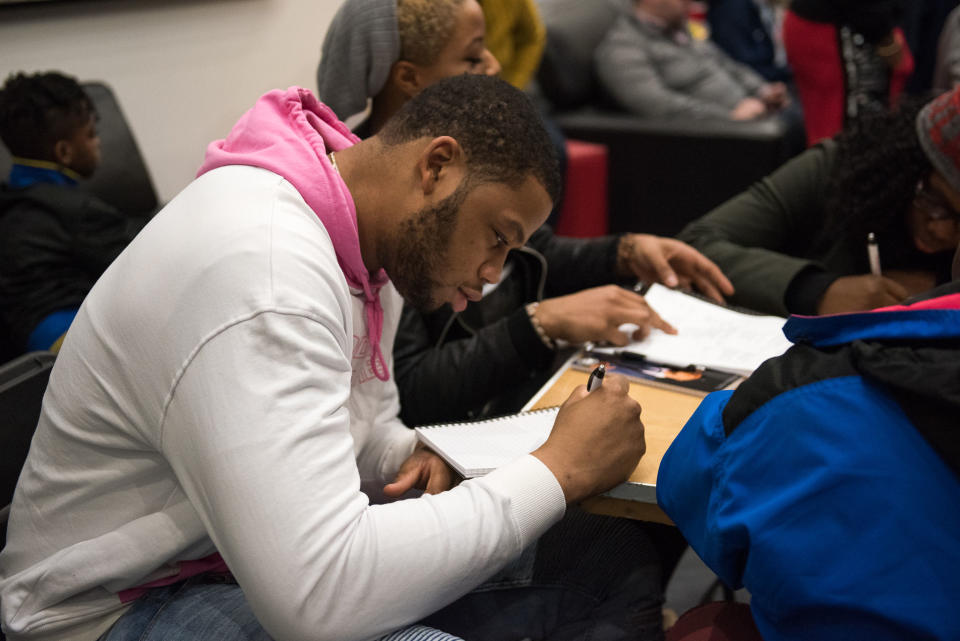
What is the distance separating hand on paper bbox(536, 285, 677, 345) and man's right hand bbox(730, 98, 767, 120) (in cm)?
278

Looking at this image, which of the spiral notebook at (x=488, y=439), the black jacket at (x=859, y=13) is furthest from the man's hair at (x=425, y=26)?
the black jacket at (x=859, y=13)

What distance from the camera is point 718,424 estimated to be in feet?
3.02

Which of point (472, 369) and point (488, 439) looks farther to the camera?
point (472, 369)

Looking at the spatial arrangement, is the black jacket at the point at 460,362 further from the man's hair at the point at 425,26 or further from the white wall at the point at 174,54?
the white wall at the point at 174,54

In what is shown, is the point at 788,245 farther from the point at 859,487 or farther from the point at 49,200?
the point at 49,200

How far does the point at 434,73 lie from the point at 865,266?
1.00 metres

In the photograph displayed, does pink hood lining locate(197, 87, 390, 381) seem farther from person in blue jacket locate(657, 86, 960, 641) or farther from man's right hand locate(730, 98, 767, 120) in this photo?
man's right hand locate(730, 98, 767, 120)

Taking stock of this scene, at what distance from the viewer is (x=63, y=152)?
2268mm

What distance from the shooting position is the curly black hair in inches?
66.9

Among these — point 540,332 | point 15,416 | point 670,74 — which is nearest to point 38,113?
point 15,416

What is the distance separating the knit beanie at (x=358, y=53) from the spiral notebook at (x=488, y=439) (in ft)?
2.73

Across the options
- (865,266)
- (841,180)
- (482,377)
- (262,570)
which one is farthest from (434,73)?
(262,570)

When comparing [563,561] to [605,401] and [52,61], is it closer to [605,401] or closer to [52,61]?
[605,401]

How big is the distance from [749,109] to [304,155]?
11.5 ft
